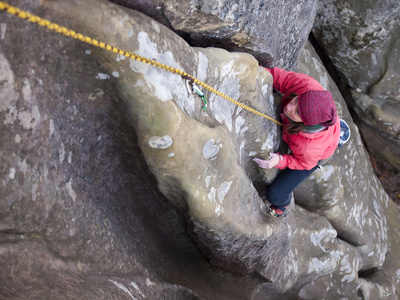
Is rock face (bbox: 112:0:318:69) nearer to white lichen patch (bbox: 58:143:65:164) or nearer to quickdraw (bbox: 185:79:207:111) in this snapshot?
quickdraw (bbox: 185:79:207:111)

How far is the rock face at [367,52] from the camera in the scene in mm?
4074

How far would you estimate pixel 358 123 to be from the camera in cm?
552

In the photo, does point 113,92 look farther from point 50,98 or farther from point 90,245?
point 90,245

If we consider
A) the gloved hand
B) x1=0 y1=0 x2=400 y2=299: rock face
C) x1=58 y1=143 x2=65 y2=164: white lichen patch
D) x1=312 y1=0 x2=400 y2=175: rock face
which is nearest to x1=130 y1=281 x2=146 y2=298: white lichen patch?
x1=0 y1=0 x2=400 y2=299: rock face

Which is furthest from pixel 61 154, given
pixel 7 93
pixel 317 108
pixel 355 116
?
pixel 355 116

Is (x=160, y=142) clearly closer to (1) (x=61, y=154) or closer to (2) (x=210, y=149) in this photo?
(2) (x=210, y=149)

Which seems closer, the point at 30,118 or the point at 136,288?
the point at 30,118

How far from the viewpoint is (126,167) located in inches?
79.0

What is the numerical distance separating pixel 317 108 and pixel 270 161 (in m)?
0.70

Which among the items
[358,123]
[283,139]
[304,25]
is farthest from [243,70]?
[358,123]

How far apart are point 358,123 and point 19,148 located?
5.39 m

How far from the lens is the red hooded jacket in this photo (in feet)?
8.05

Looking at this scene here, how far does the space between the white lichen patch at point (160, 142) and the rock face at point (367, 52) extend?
11.7ft

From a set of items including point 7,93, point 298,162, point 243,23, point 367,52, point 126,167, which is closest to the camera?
point 7,93
